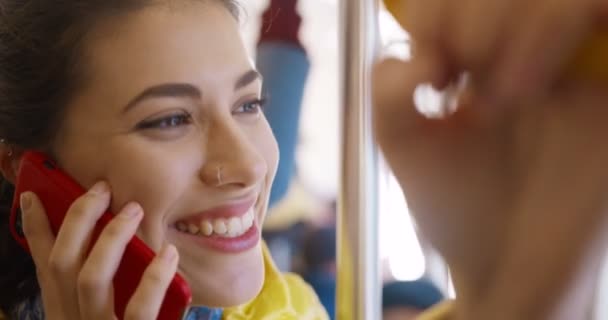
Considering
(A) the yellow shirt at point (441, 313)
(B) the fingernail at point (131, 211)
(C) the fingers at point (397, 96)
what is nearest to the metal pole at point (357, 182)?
(B) the fingernail at point (131, 211)

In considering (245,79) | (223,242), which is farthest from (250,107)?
(223,242)

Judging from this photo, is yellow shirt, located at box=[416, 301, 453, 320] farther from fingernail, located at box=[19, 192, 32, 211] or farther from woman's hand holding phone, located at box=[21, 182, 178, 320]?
fingernail, located at box=[19, 192, 32, 211]

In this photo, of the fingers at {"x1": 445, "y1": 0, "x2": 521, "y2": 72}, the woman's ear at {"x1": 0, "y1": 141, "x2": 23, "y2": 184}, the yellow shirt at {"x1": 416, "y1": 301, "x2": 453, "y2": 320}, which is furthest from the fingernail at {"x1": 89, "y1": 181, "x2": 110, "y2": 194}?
the fingers at {"x1": 445, "y1": 0, "x2": 521, "y2": 72}

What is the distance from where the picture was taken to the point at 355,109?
892mm

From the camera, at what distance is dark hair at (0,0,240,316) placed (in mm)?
654

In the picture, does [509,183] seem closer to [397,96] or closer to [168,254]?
[397,96]

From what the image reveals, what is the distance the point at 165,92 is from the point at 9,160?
0.21 metres

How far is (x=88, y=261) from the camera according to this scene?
60 centimetres

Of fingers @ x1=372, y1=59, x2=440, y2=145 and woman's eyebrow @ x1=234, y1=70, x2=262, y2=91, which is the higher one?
fingers @ x1=372, y1=59, x2=440, y2=145

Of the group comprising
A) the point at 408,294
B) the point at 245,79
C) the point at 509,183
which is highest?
the point at 509,183

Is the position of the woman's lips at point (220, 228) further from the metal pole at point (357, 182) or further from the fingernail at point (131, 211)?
the metal pole at point (357, 182)

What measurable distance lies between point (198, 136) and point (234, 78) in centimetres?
7

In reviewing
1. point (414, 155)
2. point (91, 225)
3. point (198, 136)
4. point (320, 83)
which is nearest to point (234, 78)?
point (198, 136)

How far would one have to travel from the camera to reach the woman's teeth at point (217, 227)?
2.20 ft
